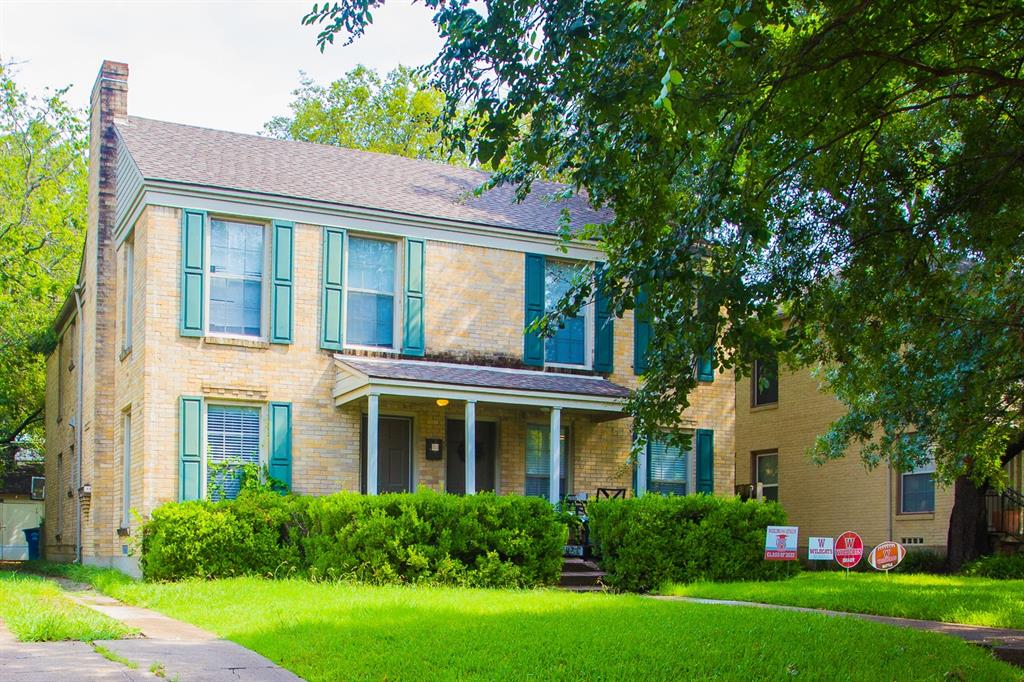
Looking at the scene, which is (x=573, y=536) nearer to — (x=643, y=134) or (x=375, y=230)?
(x=375, y=230)

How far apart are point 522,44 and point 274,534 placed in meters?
10.1

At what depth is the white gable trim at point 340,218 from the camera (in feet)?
56.8

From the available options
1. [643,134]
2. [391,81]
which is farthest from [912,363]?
[391,81]

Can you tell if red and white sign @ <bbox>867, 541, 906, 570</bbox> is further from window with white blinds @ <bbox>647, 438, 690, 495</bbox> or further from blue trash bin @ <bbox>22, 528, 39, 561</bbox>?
blue trash bin @ <bbox>22, 528, 39, 561</bbox>

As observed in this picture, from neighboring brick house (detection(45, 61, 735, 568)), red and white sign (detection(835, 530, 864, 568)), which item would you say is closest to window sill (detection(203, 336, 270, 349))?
neighboring brick house (detection(45, 61, 735, 568))

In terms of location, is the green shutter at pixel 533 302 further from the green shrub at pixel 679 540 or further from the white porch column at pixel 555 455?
the green shrub at pixel 679 540

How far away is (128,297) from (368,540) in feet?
23.2

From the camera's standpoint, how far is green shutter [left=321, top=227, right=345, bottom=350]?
59.7 ft

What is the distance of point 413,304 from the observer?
742 inches

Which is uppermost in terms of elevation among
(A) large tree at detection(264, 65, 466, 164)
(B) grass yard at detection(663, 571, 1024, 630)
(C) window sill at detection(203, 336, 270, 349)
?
(A) large tree at detection(264, 65, 466, 164)

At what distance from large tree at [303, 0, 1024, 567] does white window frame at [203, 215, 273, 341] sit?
826 centimetres

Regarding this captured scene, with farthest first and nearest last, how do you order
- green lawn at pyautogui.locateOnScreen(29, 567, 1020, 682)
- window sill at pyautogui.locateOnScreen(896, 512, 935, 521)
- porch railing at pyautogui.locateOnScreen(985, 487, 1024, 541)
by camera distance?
window sill at pyautogui.locateOnScreen(896, 512, 935, 521) → porch railing at pyautogui.locateOnScreen(985, 487, 1024, 541) → green lawn at pyautogui.locateOnScreen(29, 567, 1020, 682)

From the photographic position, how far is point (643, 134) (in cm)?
845

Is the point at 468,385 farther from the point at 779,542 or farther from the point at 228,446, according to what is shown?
the point at 779,542
